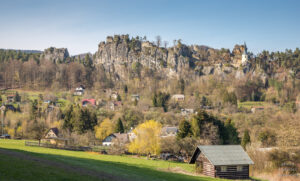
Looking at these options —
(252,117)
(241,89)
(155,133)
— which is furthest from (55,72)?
(155,133)

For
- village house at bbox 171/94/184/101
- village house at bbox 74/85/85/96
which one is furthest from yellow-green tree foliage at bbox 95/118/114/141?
village house at bbox 74/85/85/96

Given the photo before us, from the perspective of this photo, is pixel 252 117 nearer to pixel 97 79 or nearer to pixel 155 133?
pixel 155 133

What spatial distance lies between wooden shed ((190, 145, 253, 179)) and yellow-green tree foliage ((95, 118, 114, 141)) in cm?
4246

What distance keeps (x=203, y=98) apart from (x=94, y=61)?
83.7 meters

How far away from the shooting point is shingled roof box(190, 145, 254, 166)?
32.7 m

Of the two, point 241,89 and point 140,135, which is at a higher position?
point 241,89

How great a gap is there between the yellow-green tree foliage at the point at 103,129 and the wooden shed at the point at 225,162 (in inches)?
1672

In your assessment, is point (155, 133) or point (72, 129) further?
point (72, 129)

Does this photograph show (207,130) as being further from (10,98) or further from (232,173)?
(10,98)

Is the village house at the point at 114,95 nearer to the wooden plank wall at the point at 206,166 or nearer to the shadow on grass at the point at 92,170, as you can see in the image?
the wooden plank wall at the point at 206,166

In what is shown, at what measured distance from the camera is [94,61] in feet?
570

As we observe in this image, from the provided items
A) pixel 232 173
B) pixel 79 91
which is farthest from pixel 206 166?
pixel 79 91

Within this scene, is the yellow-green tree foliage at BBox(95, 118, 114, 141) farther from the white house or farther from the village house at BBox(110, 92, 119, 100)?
the white house

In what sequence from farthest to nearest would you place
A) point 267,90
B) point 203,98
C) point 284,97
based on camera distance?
point 267,90 < point 284,97 < point 203,98
